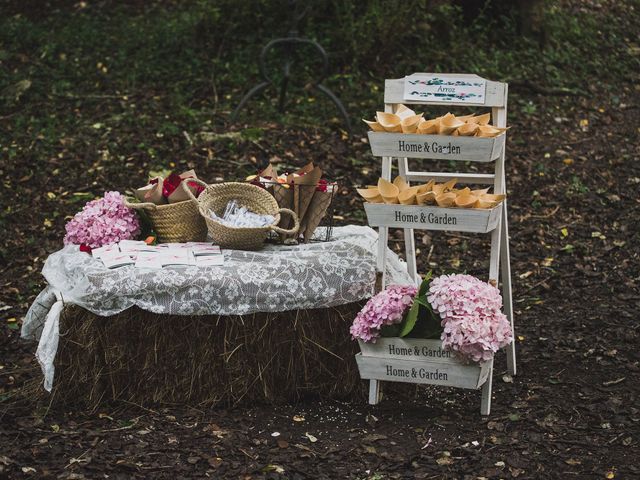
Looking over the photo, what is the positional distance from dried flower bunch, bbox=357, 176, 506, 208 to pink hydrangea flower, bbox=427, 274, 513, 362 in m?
0.36

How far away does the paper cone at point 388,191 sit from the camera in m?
4.40

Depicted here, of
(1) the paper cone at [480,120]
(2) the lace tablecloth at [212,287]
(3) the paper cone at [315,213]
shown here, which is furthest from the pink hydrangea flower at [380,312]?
(1) the paper cone at [480,120]

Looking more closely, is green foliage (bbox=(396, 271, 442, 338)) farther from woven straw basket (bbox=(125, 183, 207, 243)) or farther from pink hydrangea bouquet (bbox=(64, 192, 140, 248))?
pink hydrangea bouquet (bbox=(64, 192, 140, 248))

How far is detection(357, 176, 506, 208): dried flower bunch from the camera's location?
4297 millimetres

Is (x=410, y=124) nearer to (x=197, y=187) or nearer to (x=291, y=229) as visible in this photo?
(x=291, y=229)

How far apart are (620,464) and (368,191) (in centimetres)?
164

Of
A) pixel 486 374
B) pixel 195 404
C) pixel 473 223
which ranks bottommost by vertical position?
pixel 195 404

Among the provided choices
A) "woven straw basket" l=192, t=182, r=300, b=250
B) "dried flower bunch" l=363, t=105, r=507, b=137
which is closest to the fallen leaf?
"woven straw basket" l=192, t=182, r=300, b=250

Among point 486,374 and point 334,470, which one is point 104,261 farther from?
point 486,374

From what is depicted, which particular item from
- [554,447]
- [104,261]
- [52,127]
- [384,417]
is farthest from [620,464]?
[52,127]

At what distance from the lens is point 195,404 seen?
4.64m

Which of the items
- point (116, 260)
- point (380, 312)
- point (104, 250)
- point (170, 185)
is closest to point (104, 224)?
point (104, 250)

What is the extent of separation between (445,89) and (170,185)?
4.96 feet

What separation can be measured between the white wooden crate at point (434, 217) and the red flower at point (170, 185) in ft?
3.73
